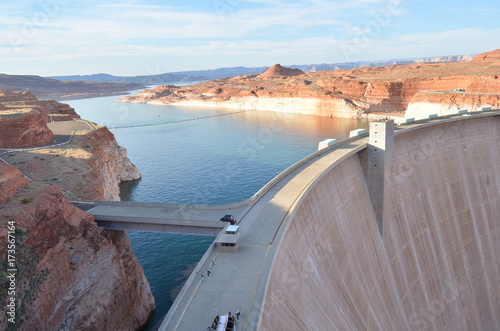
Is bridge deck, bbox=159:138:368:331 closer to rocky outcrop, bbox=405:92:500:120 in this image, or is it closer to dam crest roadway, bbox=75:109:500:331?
dam crest roadway, bbox=75:109:500:331

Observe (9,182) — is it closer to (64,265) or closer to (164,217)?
(64,265)

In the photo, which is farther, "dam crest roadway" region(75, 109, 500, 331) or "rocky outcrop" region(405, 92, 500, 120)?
"rocky outcrop" region(405, 92, 500, 120)

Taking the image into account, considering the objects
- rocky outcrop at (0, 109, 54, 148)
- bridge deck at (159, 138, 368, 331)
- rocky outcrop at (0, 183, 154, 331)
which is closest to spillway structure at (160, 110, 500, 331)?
bridge deck at (159, 138, 368, 331)

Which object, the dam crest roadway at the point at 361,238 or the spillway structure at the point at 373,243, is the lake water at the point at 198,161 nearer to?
the dam crest roadway at the point at 361,238

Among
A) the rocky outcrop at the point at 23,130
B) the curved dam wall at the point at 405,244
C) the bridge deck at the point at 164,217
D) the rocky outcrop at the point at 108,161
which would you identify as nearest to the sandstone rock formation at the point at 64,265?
the bridge deck at the point at 164,217

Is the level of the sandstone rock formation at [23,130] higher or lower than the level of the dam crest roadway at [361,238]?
higher

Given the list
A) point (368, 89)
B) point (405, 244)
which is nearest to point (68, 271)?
point (405, 244)

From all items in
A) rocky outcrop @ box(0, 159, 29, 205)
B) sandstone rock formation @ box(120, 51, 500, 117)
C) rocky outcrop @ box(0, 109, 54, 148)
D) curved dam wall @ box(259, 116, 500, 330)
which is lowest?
curved dam wall @ box(259, 116, 500, 330)
